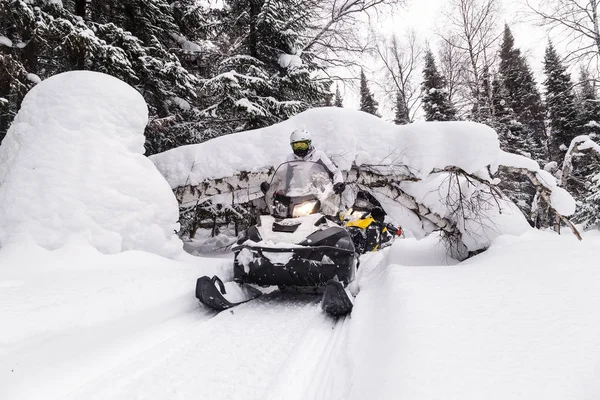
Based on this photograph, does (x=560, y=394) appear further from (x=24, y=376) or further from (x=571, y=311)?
(x=24, y=376)

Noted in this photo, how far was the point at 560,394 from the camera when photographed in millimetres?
1251

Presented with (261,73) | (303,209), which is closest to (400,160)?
(303,209)

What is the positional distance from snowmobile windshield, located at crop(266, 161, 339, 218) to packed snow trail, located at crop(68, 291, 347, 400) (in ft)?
5.04

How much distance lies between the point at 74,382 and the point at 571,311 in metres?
2.97

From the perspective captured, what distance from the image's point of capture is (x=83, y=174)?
4258 millimetres

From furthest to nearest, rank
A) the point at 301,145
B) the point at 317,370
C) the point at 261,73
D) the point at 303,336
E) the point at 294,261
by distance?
the point at 261,73, the point at 301,145, the point at 294,261, the point at 303,336, the point at 317,370

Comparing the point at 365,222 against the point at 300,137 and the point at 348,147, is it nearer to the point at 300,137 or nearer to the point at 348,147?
the point at 348,147

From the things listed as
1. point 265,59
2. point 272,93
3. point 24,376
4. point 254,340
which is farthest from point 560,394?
point 265,59

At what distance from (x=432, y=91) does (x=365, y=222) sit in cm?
1561

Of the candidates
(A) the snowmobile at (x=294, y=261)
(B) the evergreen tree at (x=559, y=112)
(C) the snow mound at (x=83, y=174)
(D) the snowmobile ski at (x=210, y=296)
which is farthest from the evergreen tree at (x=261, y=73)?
(B) the evergreen tree at (x=559, y=112)

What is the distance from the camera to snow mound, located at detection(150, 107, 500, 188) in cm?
511

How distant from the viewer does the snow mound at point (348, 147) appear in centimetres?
511

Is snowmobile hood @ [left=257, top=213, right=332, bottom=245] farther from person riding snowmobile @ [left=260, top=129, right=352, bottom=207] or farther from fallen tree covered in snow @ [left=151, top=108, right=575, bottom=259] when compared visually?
fallen tree covered in snow @ [left=151, top=108, right=575, bottom=259]

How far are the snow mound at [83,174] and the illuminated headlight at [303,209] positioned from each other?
75.7 inches
